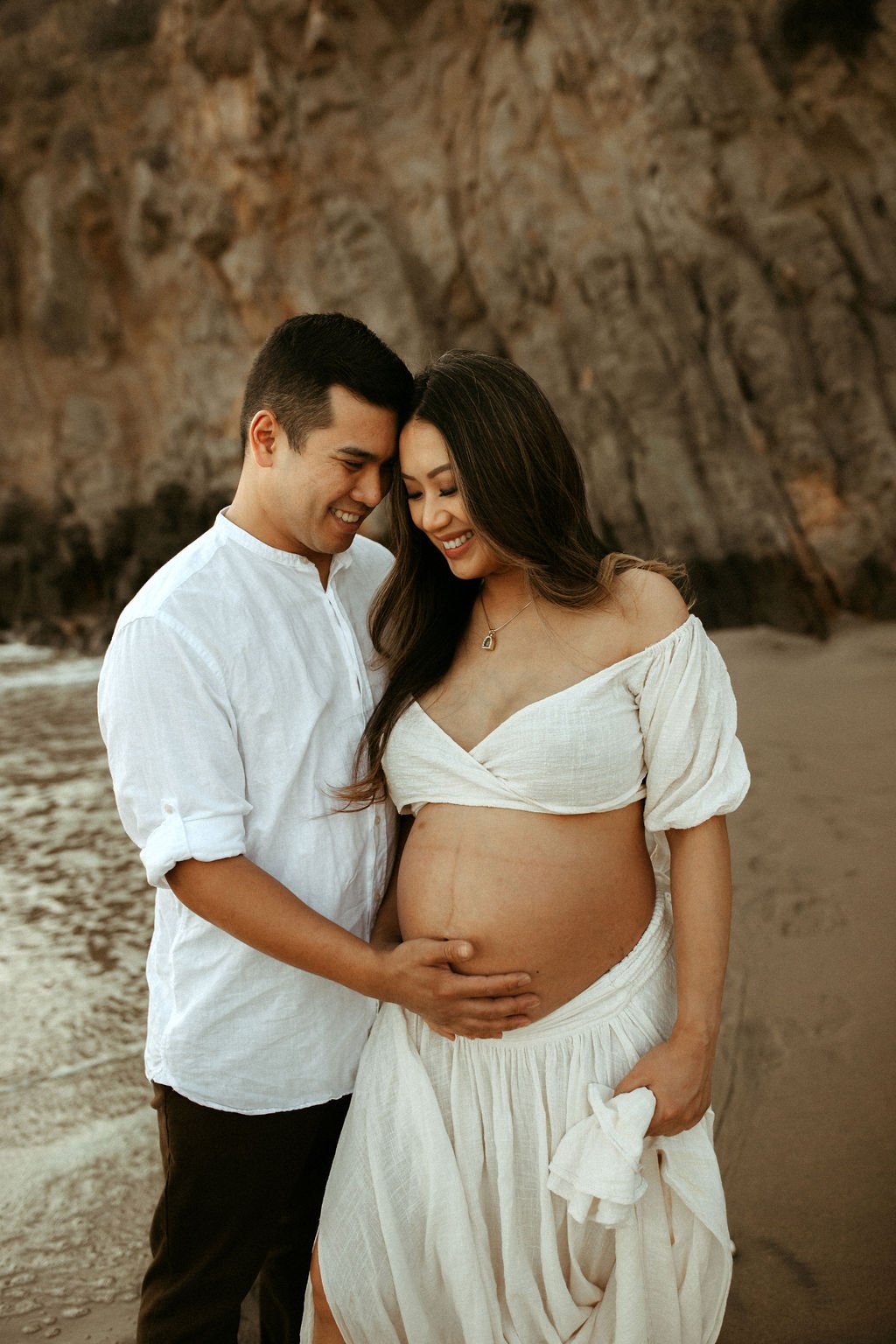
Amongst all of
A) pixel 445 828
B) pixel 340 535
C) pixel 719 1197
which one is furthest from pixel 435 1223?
pixel 340 535

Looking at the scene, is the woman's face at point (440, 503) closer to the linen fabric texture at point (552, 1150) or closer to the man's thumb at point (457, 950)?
the linen fabric texture at point (552, 1150)

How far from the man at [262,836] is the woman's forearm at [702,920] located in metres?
0.28

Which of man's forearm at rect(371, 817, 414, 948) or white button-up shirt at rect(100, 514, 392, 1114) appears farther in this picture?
man's forearm at rect(371, 817, 414, 948)

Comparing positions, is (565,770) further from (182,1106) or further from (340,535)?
(182,1106)

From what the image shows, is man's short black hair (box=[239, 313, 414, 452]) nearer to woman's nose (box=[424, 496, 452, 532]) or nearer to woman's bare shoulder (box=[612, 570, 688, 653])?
woman's nose (box=[424, 496, 452, 532])

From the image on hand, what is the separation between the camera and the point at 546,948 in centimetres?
168

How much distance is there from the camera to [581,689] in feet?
5.48

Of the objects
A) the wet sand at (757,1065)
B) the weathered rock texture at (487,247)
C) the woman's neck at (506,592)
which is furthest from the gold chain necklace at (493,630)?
the weathered rock texture at (487,247)

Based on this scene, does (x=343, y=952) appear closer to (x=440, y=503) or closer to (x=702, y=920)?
(x=702, y=920)

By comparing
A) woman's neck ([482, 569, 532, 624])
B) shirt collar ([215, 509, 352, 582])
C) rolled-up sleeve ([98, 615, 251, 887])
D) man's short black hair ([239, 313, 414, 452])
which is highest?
man's short black hair ([239, 313, 414, 452])

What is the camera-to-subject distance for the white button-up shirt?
1.61 meters

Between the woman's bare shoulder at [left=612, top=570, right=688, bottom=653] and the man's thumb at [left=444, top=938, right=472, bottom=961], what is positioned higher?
the woman's bare shoulder at [left=612, top=570, right=688, bottom=653]

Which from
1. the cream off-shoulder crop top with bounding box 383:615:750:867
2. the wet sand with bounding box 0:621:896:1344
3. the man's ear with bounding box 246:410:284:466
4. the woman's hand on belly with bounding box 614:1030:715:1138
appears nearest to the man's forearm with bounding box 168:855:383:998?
the cream off-shoulder crop top with bounding box 383:615:750:867

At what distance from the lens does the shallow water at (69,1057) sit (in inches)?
104
